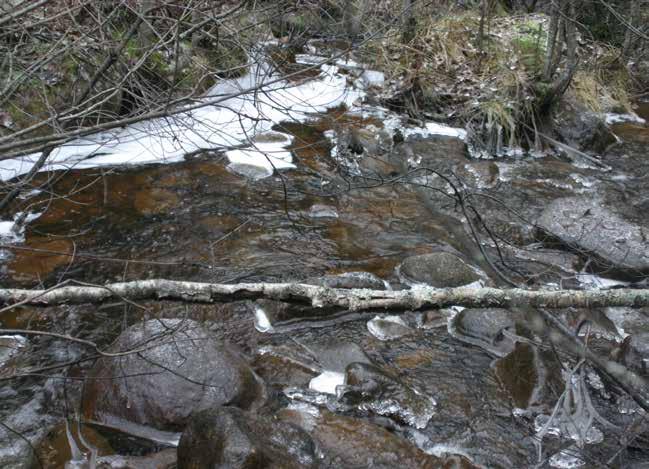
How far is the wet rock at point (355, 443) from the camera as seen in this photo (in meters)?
3.23

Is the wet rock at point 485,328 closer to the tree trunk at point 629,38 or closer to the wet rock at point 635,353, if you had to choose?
the wet rock at point 635,353

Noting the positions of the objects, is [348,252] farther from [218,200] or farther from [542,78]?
[542,78]

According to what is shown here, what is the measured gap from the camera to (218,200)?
6203 millimetres

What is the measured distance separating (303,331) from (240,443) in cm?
157

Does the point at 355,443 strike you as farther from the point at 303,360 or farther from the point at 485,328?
the point at 485,328

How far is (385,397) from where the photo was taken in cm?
370

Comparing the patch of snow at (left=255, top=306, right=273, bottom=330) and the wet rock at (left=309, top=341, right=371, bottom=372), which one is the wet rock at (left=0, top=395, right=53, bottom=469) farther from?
the wet rock at (left=309, top=341, right=371, bottom=372)

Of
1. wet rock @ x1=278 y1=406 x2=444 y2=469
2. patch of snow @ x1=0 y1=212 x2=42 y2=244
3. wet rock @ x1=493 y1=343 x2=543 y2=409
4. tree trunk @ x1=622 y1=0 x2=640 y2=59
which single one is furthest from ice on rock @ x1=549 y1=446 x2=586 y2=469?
tree trunk @ x1=622 y1=0 x2=640 y2=59

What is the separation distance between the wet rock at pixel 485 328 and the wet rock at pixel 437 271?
18.3 inches

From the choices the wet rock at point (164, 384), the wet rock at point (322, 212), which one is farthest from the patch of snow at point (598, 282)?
the wet rock at point (164, 384)

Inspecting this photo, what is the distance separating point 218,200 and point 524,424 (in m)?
3.80

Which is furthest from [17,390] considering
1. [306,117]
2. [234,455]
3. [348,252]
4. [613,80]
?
[613,80]

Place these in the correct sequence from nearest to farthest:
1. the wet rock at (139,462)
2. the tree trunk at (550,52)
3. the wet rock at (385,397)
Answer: the wet rock at (139,462) → the wet rock at (385,397) → the tree trunk at (550,52)

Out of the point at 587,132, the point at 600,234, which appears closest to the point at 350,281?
the point at 600,234
